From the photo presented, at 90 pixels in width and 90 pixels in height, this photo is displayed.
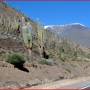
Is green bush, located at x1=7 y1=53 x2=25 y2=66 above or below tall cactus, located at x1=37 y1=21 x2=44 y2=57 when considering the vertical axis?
below

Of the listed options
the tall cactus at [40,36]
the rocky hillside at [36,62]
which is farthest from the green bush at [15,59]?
the tall cactus at [40,36]

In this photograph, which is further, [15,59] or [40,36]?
[40,36]

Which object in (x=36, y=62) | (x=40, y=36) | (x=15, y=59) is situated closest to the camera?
(x=15, y=59)

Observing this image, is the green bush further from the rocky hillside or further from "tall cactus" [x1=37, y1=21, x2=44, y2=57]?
"tall cactus" [x1=37, y1=21, x2=44, y2=57]

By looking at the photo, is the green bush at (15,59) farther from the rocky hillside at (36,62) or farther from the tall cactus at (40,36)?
the tall cactus at (40,36)

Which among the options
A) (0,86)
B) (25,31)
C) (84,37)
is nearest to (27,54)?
(25,31)

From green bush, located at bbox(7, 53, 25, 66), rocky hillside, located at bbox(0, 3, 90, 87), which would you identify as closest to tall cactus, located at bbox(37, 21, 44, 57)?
rocky hillside, located at bbox(0, 3, 90, 87)

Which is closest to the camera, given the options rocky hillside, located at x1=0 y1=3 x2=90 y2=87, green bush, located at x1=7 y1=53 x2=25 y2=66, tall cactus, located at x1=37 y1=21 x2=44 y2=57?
rocky hillside, located at x1=0 y1=3 x2=90 y2=87

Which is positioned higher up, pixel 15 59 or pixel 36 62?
pixel 15 59

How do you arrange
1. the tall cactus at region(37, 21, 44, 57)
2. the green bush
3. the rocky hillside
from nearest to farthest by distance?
the rocky hillside, the green bush, the tall cactus at region(37, 21, 44, 57)

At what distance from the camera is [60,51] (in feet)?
163

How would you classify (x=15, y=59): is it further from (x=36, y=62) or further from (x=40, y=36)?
(x=40, y=36)

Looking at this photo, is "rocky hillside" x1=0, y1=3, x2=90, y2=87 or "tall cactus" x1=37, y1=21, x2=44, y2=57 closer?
"rocky hillside" x1=0, y1=3, x2=90, y2=87

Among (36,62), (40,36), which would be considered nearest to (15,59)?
(36,62)
